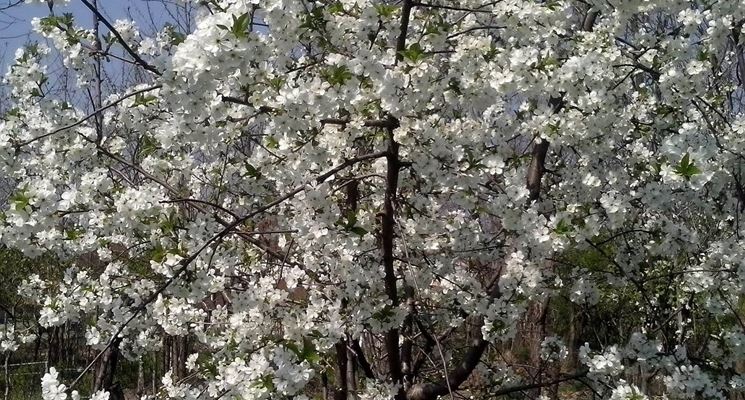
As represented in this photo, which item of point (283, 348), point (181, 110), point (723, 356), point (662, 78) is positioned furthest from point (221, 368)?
point (723, 356)

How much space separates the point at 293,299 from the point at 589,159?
4.95ft

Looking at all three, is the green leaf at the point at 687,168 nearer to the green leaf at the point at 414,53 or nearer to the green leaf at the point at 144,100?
the green leaf at the point at 414,53

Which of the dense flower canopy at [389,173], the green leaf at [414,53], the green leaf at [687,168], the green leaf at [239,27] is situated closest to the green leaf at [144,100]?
the dense flower canopy at [389,173]

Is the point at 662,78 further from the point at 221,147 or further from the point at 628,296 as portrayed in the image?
the point at 628,296

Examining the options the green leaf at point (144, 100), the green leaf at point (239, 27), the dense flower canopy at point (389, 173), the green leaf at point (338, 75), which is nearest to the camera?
the green leaf at point (239, 27)

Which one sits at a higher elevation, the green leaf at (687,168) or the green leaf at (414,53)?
the green leaf at (414,53)

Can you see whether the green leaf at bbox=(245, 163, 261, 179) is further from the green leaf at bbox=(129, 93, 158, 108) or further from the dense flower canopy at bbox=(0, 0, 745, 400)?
the green leaf at bbox=(129, 93, 158, 108)

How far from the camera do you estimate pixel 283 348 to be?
107 inches

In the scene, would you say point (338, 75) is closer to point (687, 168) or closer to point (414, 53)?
point (414, 53)

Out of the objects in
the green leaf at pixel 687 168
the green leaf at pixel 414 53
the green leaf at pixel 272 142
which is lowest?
the green leaf at pixel 687 168

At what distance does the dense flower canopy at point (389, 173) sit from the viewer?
2623mm

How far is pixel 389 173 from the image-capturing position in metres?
3.05

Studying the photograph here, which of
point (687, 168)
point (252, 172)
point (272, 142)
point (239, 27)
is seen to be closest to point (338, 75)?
point (239, 27)

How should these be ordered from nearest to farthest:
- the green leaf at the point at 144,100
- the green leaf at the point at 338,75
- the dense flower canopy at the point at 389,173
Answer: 1. the green leaf at the point at 338,75
2. the dense flower canopy at the point at 389,173
3. the green leaf at the point at 144,100
